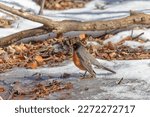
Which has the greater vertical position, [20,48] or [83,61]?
[83,61]

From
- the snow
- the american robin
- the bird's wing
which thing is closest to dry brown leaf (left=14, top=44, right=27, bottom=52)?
the snow

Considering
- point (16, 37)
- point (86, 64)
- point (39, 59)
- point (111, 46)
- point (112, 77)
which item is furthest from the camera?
point (16, 37)

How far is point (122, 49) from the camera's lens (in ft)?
32.0

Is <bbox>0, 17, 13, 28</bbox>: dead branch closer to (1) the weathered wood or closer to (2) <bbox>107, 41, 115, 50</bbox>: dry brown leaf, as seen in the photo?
(1) the weathered wood

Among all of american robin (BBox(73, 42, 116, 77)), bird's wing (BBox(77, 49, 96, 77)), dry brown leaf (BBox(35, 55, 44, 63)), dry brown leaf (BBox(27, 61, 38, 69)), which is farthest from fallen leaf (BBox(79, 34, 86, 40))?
bird's wing (BBox(77, 49, 96, 77))

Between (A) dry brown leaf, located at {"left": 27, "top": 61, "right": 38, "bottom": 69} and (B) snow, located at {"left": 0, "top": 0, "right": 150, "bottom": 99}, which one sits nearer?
(B) snow, located at {"left": 0, "top": 0, "right": 150, "bottom": 99}

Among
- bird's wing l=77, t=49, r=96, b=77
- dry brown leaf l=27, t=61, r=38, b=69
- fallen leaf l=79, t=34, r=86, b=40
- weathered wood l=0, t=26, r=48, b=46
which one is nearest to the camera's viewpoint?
bird's wing l=77, t=49, r=96, b=77

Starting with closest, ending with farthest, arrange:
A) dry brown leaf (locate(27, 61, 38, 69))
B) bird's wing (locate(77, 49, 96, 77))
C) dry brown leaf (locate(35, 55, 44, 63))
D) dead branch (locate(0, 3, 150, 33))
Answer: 1. bird's wing (locate(77, 49, 96, 77))
2. dry brown leaf (locate(27, 61, 38, 69))
3. dry brown leaf (locate(35, 55, 44, 63))
4. dead branch (locate(0, 3, 150, 33))

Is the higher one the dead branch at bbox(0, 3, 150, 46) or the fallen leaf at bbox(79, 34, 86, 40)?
the dead branch at bbox(0, 3, 150, 46)

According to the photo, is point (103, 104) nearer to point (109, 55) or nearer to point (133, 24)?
point (109, 55)

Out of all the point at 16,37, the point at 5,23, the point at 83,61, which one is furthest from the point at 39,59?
the point at 5,23

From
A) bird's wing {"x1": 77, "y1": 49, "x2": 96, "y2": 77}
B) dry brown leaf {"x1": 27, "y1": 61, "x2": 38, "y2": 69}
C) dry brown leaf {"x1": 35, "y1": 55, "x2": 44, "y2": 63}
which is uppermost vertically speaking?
bird's wing {"x1": 77, "y1": 49, "x2": 96, "y2": 77}

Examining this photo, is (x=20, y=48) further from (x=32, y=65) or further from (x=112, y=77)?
(x=112, y=77)

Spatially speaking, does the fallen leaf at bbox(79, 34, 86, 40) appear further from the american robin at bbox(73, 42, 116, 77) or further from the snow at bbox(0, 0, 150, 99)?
the american robin at bbox(73, 42, 116, 77)
